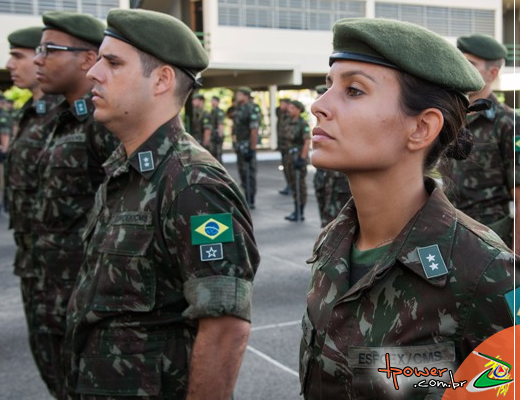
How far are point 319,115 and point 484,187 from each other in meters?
3.33

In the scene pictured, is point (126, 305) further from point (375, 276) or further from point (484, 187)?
point (484, 187)

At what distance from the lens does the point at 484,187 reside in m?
4.90

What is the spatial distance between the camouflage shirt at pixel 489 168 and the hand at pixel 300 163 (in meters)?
8.49

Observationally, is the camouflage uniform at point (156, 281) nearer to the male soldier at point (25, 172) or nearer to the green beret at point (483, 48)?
the male soldier at point (25, 172)

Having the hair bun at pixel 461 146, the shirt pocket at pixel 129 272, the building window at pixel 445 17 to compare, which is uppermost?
the hair bun at pixel 461 146

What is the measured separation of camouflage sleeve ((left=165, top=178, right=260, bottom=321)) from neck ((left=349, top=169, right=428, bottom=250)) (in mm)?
638

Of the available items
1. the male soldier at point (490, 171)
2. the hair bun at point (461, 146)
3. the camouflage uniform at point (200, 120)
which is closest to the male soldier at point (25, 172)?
the male soldier at point (490, 171)

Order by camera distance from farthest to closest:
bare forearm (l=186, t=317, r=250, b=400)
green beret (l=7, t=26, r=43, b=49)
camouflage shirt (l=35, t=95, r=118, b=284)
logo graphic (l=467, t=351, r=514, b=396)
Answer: green beret (l=7, t=26, r=43, b=49) < camouflage shirt (l=35, t=95, r=118, b=284) < bare forearm (l=186, t=317, r=250, b=400) < logo graphic (l=467, t=351, r=514, b=396)

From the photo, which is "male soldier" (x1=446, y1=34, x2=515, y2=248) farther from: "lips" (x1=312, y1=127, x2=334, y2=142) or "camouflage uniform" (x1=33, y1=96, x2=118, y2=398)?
"lips" (x1=312, y1=127, x2=334, y2=142)

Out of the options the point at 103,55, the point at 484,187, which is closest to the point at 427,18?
the point at 484,187

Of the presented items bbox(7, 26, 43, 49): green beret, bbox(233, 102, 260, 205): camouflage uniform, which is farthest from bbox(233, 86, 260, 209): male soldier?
bbox(7, 26, 43, 49): green beret

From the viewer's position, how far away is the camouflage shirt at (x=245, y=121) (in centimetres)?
1584

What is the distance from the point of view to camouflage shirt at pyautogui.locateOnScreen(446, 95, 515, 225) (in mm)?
4816

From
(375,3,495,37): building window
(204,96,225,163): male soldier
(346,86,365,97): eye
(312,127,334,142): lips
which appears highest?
(346,86,365,97): eye
